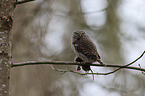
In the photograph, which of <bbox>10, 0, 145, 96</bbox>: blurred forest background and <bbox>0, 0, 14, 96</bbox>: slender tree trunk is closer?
<bbox>0, 0, 14, 96</bbox>: slender tree trunk

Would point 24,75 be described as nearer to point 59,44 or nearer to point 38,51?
point 38,51

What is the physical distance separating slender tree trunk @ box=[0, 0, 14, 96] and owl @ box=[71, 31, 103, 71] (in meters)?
1.46

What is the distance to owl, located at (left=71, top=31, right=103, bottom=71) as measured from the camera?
3510mm

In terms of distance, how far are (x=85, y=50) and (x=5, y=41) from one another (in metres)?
1.80

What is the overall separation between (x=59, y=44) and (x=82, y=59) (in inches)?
188

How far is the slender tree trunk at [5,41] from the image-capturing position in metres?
2.02

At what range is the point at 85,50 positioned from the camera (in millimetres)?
3744

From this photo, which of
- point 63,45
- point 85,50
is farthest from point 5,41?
point 63,45

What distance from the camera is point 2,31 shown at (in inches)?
84.8

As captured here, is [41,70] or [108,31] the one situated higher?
[108,31]

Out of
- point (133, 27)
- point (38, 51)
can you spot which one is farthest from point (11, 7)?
point (133, 27)

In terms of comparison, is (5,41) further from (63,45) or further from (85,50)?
(63,45)

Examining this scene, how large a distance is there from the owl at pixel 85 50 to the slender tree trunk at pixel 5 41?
146cm

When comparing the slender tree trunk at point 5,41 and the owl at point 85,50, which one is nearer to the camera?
the slender tree trunk at point 5,41
